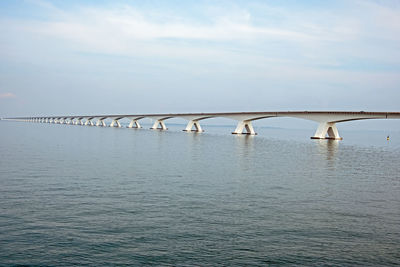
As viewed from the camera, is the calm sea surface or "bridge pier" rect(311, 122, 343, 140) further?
"bridge pier" rect(311, 122, 343, 140)

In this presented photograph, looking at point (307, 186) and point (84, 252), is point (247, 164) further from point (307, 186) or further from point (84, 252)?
point (84, 252)

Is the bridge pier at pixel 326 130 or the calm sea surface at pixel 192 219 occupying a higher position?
the bridge pier at pixel 326 130

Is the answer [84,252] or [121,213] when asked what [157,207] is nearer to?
[121,213]

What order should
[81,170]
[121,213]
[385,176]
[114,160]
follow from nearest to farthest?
[121,213], [81,170], [385,176], [114,160]

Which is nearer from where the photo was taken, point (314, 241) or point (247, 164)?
point (314, 241)

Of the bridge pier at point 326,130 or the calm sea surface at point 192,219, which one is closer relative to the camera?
the calm sea surface at point 192,219

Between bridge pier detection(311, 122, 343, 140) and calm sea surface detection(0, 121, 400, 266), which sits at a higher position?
bridge pier detection(311, 122, 343, 140)

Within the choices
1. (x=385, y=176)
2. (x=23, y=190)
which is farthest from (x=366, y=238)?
(x=385, y=176)

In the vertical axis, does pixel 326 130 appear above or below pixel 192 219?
above

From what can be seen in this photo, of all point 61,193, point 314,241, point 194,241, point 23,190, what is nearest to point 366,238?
point 314,241

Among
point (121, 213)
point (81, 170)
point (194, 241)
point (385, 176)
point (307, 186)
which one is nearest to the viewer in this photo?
point (194, 241)

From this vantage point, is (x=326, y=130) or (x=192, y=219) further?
(x=326, y=130)

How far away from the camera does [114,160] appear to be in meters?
35.1

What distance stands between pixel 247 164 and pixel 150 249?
79.9 ft
